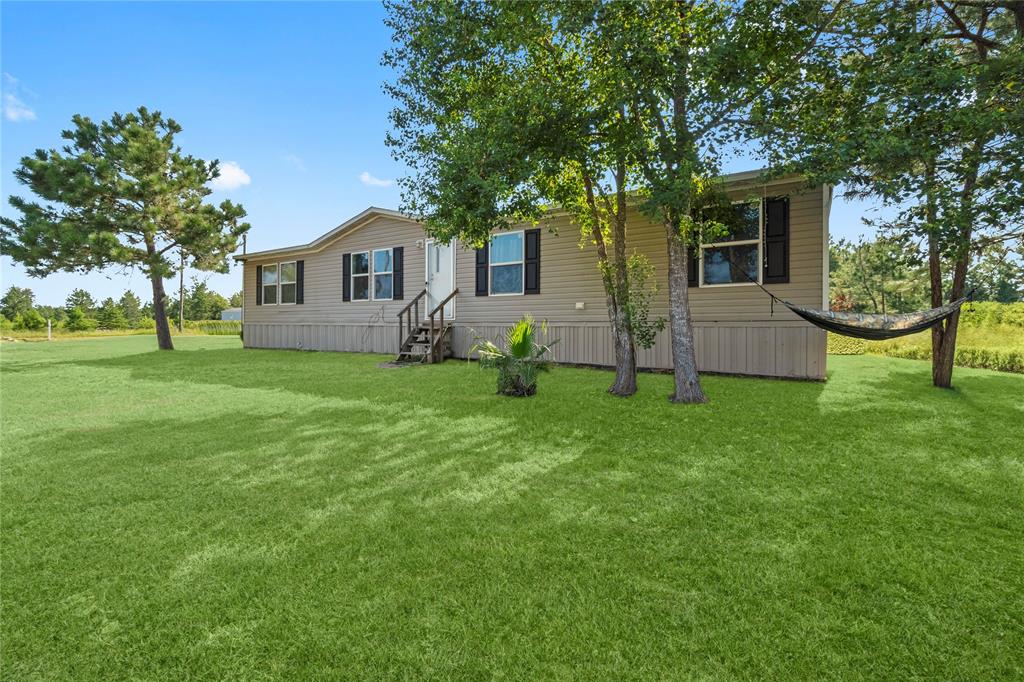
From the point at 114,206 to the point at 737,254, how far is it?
19461 mm

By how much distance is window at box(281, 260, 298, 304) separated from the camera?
1513 centimetres

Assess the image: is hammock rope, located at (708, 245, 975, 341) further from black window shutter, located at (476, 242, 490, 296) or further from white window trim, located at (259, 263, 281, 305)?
white window trim, located at (259, 263, 281, 305)

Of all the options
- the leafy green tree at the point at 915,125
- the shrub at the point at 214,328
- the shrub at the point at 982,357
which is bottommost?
the shrub at the point at 982,357

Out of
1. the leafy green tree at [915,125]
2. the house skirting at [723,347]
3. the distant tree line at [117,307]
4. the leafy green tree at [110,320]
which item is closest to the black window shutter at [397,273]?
the house skirting at [723,347]

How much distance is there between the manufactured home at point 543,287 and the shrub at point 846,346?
27.0 feet

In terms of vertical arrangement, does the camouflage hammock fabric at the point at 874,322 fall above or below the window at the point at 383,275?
below

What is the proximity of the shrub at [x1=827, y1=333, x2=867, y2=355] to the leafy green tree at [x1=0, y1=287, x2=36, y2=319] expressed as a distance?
64.5m

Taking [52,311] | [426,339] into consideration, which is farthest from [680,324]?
[52,311]

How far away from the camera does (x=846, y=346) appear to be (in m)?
14.4

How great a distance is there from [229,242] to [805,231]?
61.4 ft

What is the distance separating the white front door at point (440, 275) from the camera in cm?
1167

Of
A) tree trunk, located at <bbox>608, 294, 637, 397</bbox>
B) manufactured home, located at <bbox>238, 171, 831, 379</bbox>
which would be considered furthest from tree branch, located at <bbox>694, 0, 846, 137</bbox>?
tree trunk, located at <bbox>608, 294, 637, 397</bbox>

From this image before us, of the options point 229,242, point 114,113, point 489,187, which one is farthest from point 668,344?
point 114,113

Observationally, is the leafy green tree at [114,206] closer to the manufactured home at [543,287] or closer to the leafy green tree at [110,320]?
the manufactured home at [543,287]
